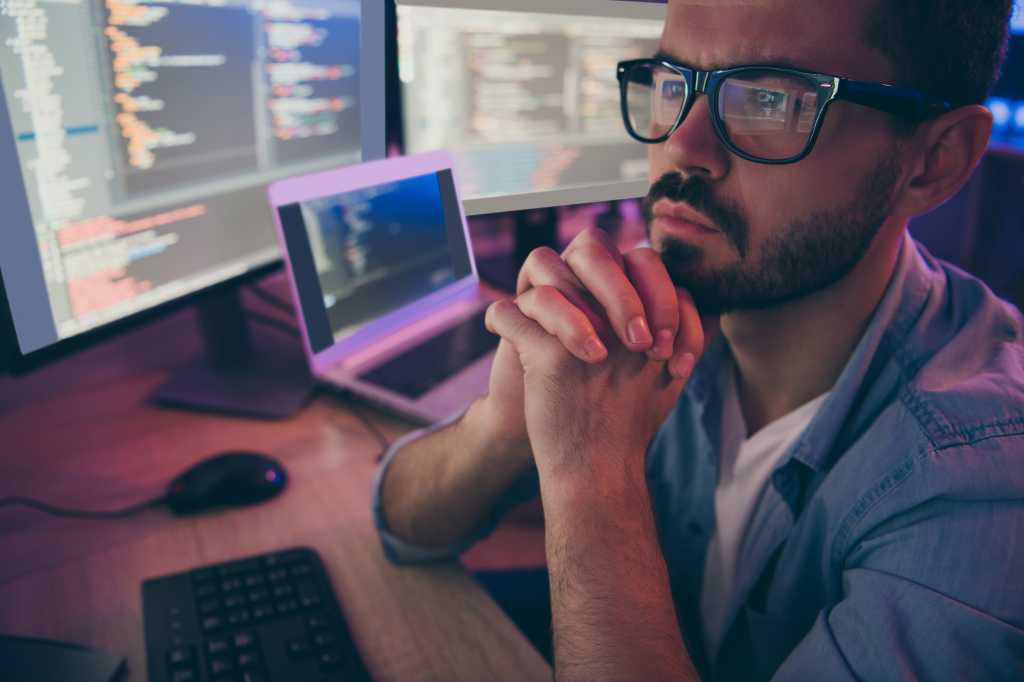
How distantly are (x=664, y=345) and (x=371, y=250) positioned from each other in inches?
15.8

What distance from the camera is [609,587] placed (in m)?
0.56

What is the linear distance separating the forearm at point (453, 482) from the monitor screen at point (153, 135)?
31cm

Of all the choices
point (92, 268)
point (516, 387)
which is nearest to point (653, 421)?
point (516, 387)

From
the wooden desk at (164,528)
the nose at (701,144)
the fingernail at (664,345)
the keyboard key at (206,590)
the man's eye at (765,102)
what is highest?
the man's eye at (765,102)

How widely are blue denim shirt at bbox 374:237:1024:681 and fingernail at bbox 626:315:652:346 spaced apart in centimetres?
24

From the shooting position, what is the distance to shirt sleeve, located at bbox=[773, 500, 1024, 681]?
0.50 metres

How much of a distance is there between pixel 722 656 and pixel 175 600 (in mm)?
551

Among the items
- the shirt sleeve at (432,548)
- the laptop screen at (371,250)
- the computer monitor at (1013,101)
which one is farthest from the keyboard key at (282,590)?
the computer monitor at (1013,101)

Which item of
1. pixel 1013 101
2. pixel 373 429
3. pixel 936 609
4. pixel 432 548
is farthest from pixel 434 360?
pixel 1013 101

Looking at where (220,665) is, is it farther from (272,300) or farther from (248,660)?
(272,300)

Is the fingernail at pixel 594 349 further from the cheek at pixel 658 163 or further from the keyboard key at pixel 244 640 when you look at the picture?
the keyboard key at pixel 244 640

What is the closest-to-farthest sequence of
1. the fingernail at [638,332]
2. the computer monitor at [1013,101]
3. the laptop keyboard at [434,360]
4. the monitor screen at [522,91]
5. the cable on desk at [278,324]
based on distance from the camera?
the fingernail at [638,332], the monitor screen at [522,91], the laptop keyboard at [434,360], the cable on desk at [278,324], the computer monitor at [1013,101]

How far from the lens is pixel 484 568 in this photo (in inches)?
32.5

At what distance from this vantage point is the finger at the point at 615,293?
1.97 ft
